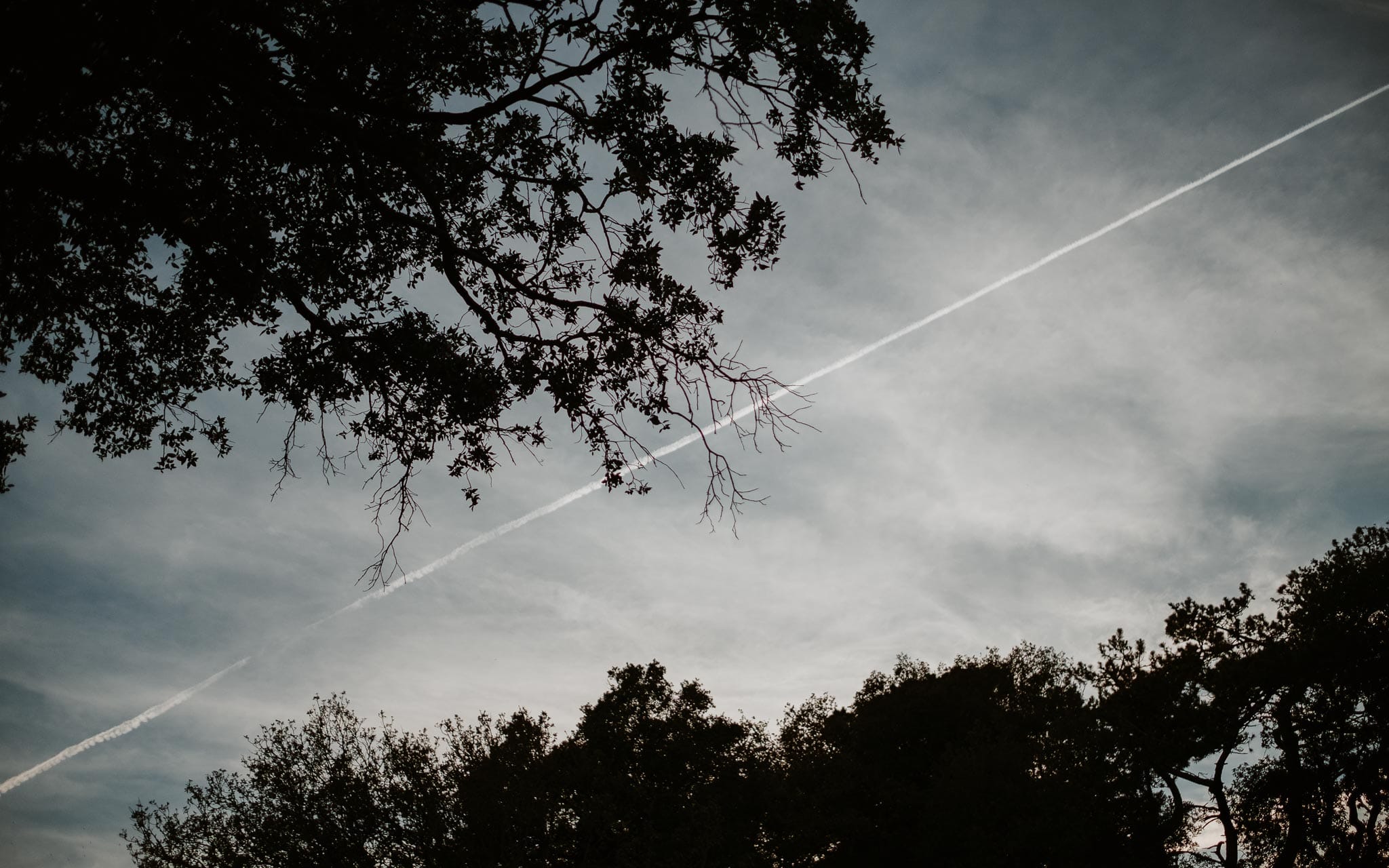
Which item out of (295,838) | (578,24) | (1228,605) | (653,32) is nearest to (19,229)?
(578,24)

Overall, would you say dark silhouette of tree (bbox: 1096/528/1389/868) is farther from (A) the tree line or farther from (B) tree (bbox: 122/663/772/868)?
(B) tree (bbox: 122/663/772/868)

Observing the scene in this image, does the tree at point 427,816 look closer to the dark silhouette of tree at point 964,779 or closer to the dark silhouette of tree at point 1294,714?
the dark silhouette of tree at point 964,779

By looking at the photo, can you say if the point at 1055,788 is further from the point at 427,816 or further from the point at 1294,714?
the point at 427,816

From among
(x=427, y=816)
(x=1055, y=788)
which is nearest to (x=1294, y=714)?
(x=1055, y=788)

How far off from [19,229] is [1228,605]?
3156 centimetres

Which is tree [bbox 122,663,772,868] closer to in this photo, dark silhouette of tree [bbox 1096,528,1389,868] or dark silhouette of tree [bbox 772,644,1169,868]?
dark silhouette of tree [bbox 772,644,1169,868]

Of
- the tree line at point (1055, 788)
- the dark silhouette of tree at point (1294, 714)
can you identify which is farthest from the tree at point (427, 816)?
the dark silhouette of tree at point (1294, 714)

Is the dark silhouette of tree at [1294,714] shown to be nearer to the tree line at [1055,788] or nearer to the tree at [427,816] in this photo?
the tree line at [1055,788]

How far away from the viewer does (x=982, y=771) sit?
1161 inches

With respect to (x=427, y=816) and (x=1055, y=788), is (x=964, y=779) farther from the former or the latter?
(x=427, y=816)

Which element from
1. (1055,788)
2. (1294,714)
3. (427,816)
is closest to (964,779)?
(1055,788)

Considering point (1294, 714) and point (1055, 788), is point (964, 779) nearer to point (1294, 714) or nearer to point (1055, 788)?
point (1055, 788)

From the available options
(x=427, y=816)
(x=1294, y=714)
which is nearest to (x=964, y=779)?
(x=1294, y=714)

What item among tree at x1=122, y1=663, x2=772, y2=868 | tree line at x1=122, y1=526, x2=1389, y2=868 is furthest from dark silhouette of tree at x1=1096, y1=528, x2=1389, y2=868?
tree at x1=122, y1=663, x2=772, y2=868
